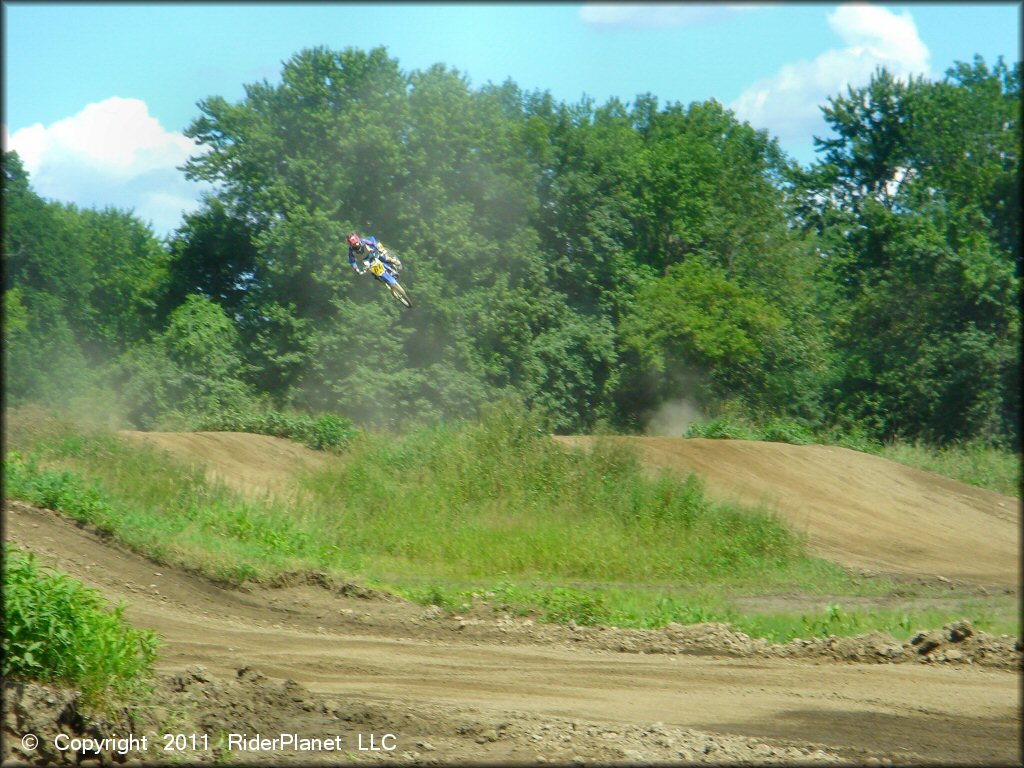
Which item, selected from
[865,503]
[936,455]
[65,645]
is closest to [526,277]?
[936,455]

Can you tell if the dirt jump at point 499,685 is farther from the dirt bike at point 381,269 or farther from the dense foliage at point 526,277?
the dense foliage at point 526,277

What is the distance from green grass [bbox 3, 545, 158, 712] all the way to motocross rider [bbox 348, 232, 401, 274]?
8894 millimetres

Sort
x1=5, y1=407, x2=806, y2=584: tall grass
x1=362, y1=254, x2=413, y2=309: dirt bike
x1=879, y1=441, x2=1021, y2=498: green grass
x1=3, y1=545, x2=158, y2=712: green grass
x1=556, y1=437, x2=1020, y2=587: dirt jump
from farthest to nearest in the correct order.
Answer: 1. x1=879, y1=441, x2=1021, y2=498: green grass
2. x1=556, y1=437, x2=1020, y2=587: dirt jump
3. x1=362, y1=254, x2=413, y2=309: dirt bike
4. x1=5, y1=407, x2=806, y2=584: tall grass
5. x1=3, y1=545, x2=158, y2=712: green grass

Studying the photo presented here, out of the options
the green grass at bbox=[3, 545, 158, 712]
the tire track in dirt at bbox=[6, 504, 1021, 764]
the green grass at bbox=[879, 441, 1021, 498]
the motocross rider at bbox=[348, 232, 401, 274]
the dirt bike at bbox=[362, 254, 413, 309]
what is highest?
the motocross rider at bbox=[348, 232, 401, 274]

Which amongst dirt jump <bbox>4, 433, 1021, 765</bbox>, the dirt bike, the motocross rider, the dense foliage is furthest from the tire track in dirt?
the dense foliage

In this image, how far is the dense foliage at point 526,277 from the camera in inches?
1337

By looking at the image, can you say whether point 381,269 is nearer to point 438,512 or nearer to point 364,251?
point 364,251

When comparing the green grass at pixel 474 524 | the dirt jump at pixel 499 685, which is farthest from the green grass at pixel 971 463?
the dirt jump at pixel 499 685

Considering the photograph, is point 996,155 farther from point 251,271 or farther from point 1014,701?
point 1014,701

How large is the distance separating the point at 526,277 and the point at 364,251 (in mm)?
22864

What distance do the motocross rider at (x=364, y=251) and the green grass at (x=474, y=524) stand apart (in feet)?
14.6

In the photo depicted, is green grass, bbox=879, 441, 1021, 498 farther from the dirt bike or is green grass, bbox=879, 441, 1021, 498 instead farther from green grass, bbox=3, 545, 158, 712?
green grass, bbox=3, 545, 158, 712

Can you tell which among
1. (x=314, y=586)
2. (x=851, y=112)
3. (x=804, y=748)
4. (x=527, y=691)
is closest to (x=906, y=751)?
(x=804, y=748)

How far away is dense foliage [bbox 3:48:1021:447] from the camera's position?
3397 cm
